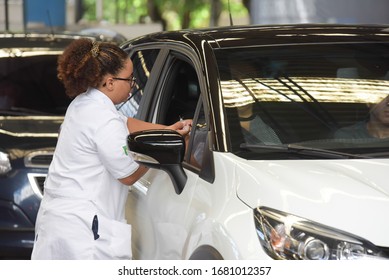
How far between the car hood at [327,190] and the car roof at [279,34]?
102 cm

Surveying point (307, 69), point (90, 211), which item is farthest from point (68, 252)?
point (307, 69)

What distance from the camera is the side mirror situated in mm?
4766

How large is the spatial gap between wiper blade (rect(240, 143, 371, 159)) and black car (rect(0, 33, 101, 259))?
3.15m

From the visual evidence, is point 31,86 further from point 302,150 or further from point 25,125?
point 302,150

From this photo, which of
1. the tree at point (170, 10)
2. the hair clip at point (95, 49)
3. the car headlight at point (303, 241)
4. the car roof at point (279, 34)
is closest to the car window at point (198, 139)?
the car roof at point (279, 34)

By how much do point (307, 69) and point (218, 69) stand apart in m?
0.45

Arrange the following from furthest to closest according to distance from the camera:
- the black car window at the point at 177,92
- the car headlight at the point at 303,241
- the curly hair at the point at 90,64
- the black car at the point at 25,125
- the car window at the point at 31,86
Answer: the car window at the point at 31,86 → the black car at the point at 25,125 → the black car window at the point at 177,92 → the curly hair at the point at 90,64 → the car headlight at the point at 303,241

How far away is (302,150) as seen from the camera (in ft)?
15.6

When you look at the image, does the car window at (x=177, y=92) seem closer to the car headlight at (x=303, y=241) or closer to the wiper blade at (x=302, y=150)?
the wiper blade at (x=302, y=150)

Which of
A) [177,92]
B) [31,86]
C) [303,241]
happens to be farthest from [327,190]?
[31,86]

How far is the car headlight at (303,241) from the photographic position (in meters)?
3.99

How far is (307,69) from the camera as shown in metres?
5.33

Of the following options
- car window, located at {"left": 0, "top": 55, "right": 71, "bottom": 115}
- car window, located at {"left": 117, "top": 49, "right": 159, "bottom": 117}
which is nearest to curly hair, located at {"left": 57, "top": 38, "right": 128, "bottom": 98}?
car window, located at {"left": 117, "top": 49, "right": 159, "bottom": 117}
